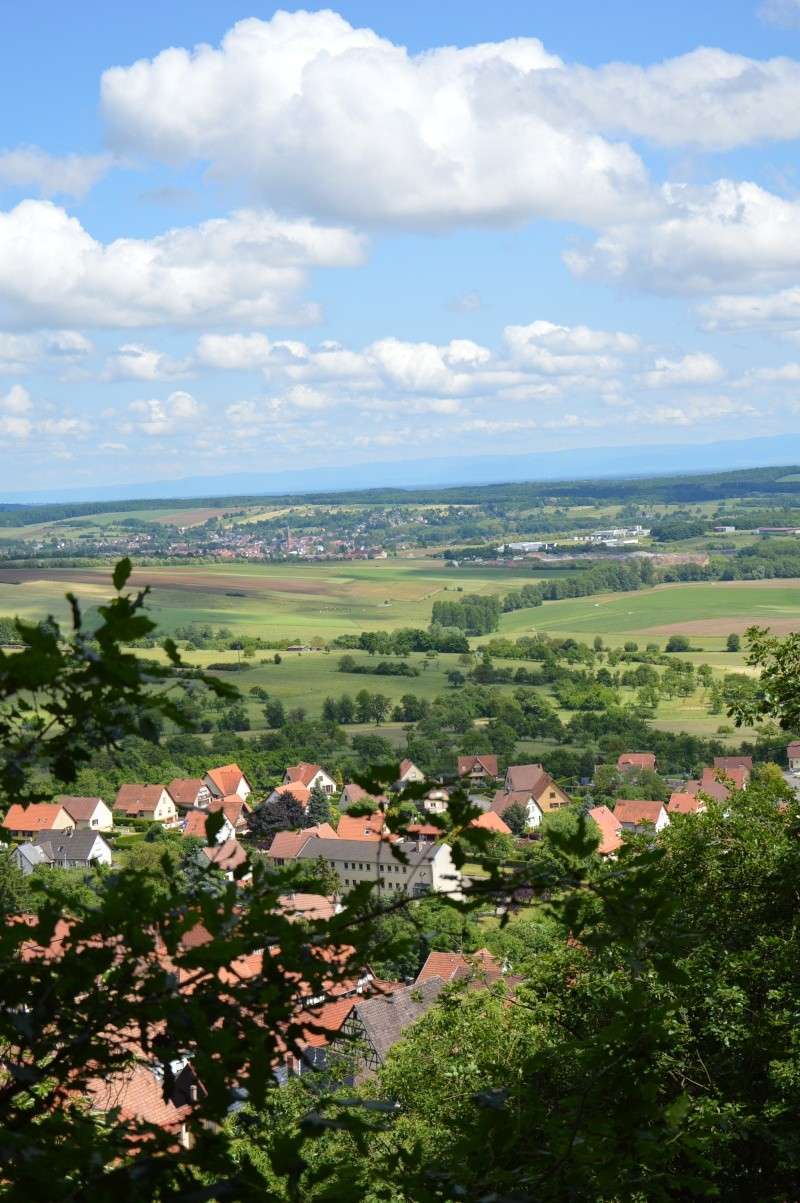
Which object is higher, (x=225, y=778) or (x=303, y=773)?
(x=225, y=778)

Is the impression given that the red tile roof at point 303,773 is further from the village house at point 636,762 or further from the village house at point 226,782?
the village house at point 636,762

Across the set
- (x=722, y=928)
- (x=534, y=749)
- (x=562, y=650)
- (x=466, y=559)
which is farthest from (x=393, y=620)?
(x=722, y=928)

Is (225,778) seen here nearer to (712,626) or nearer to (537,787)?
(537,787)

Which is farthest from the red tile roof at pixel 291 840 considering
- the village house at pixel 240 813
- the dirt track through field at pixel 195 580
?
the dirt track through field at pixel 195 580

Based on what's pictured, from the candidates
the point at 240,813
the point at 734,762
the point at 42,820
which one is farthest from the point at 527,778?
the point at 42,820

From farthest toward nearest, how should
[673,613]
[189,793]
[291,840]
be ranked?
[673,613]
[189,793]
[291,840]
